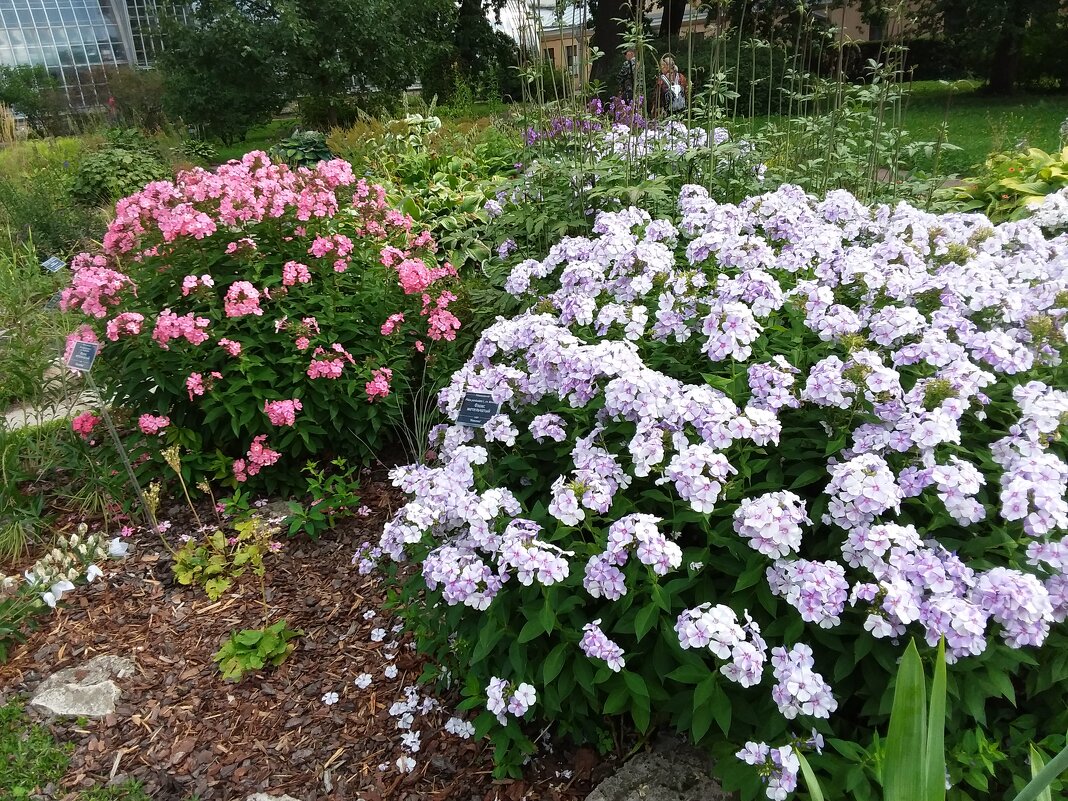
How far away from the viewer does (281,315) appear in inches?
134

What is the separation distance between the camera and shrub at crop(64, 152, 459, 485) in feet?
10.6

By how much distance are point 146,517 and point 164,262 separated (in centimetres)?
126

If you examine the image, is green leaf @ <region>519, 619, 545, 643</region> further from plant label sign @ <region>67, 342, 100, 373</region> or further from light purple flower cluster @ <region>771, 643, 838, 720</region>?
plant label sign @ <region>67, 342, 100, 373</region>

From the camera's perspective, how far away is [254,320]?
11.0 feet

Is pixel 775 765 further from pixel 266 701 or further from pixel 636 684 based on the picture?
pixel 266 701

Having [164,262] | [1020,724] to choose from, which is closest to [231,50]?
[164,262]

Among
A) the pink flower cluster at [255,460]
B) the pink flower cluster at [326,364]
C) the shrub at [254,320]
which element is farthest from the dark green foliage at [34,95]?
the pink flower cluster at [326,364]

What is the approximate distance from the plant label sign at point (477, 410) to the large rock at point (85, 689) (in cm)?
178

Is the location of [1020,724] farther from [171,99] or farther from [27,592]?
[171,99]

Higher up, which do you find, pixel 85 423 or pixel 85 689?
pixel 85 423

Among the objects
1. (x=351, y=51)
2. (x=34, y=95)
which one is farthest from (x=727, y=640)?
(x=34, y=95)

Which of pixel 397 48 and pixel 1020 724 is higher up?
pixel 397 48

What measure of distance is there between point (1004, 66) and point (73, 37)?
2868cm

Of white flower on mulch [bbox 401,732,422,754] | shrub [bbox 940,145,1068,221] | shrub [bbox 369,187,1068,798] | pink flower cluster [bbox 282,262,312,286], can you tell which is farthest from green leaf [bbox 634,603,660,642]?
shrub [bbox 940,145,1068,221]
